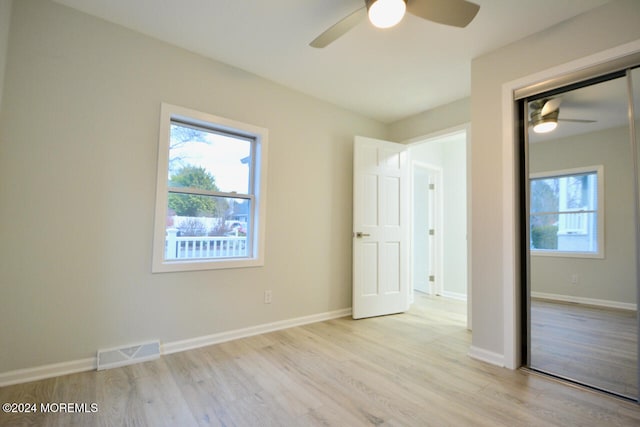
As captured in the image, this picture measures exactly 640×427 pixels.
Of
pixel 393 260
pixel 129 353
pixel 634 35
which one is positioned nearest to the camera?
pixel 634 35

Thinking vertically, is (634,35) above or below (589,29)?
below

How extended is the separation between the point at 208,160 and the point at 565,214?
2.99m

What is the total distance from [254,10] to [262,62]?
651mm

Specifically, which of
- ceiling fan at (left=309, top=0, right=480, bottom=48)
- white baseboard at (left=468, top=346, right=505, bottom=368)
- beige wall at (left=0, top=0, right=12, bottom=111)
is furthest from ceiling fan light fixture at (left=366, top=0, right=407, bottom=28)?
white baseboard at (left=468, top=346, right=505, bottom=368)

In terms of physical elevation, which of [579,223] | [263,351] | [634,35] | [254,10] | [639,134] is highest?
[254,10]

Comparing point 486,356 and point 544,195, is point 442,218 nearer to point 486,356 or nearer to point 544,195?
point 544,195

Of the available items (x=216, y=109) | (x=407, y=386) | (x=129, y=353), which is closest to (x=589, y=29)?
(x=407, y=386)

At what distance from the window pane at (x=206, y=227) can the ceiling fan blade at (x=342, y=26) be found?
1634 millimetres

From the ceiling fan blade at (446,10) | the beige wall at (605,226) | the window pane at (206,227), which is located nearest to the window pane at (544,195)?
the beige wall at (605,226)

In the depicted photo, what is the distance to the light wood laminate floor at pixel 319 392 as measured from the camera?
159cm

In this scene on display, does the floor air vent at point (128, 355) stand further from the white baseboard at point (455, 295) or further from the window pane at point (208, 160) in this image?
the white baseboard at point (455, 295)

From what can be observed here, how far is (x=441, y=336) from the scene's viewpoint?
2898mm

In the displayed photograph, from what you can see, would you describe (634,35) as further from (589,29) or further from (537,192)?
(537,192)

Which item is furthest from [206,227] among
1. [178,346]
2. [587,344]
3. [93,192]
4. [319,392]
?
[587,344]
